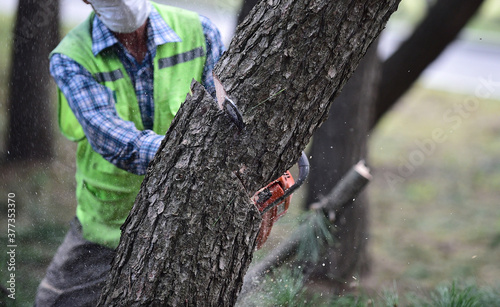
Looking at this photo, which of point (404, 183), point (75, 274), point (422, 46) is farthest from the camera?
point (404, 183)

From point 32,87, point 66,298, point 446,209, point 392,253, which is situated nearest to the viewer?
point 66,298

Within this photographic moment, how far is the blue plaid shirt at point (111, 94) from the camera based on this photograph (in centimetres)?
183

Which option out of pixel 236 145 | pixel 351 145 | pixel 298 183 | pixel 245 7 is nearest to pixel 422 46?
pixel 351 145

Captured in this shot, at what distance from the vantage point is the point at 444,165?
20.3 feet

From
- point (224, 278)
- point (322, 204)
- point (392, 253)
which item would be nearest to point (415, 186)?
point (392, 253)

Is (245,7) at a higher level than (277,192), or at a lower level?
higher

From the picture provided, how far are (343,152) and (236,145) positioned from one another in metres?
1.89

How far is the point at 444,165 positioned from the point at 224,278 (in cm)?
526

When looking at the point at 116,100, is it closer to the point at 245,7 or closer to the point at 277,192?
the point at 277,192

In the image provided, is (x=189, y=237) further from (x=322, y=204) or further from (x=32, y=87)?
(x=32, y=87)

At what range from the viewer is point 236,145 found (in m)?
1.45

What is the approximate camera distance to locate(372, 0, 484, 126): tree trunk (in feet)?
11.7

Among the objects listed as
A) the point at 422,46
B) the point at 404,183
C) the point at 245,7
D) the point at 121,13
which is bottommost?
the point at 404,183

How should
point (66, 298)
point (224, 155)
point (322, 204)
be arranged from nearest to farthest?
point (224, 155)
point (66, 298)
point (322, 204)
